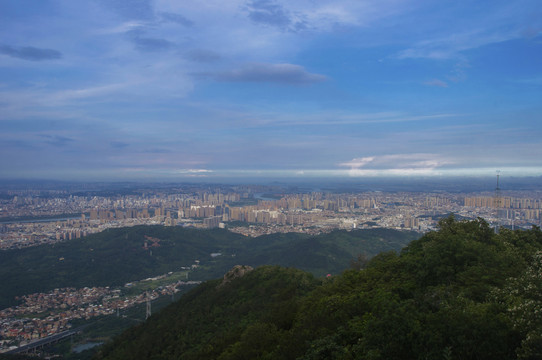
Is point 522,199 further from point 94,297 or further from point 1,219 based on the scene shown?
point 1,219

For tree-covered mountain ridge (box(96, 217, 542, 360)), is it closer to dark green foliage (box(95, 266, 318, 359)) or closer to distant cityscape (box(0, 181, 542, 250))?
dark green foliage (box(95, 266, 318, 359))

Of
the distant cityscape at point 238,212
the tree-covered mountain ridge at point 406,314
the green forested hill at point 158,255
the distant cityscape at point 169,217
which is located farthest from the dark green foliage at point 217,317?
the distant cityscape at point 238,212

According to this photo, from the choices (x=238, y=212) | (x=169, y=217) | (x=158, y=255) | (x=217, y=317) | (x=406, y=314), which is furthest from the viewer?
(x=238, y=212)

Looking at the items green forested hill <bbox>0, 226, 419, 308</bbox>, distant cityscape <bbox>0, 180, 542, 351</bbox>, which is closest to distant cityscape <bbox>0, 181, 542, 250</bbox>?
distant cityscape <bbox>0, 180, 542, 351</bbox>

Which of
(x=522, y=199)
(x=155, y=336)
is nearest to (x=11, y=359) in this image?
(x=155, y=336)

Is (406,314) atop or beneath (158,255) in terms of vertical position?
atop

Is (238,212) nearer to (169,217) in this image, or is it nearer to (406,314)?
(169,217)

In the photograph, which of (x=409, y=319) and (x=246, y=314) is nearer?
(x=409, y=319)

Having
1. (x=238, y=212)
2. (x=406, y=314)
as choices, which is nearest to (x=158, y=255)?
(x=238, y=212)
